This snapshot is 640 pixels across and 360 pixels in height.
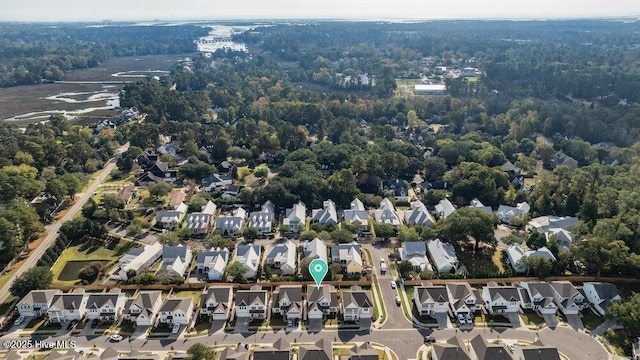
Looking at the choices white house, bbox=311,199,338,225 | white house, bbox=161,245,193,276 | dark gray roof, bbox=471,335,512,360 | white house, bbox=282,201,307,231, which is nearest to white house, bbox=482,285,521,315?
dark gray roof, bbox=471,335,512,360

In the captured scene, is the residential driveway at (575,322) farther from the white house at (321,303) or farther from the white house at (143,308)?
the white house at (143,308)

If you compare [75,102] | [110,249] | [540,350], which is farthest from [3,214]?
[75,102]

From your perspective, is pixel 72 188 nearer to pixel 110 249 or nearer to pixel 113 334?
pixel 110 249

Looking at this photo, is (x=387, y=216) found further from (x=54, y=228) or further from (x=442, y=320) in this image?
(x=54, y=228)

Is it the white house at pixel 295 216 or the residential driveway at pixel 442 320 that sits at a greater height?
the white house at pixel 295 216

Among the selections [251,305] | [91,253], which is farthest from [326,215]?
[91,253]

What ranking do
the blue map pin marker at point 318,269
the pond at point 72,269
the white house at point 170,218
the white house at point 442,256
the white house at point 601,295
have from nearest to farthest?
the white house at point 601,295, the blue map pin marker at point 318,269, the white house at point 442,256, the pond at point 72,269, the white house at point 170,218

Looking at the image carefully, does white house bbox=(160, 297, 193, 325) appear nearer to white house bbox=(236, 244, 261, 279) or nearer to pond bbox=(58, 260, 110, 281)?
white house bbox=(236, 244, 261, 279)

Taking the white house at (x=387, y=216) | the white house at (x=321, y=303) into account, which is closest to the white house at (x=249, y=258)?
the white house at (x=321, y=303)
